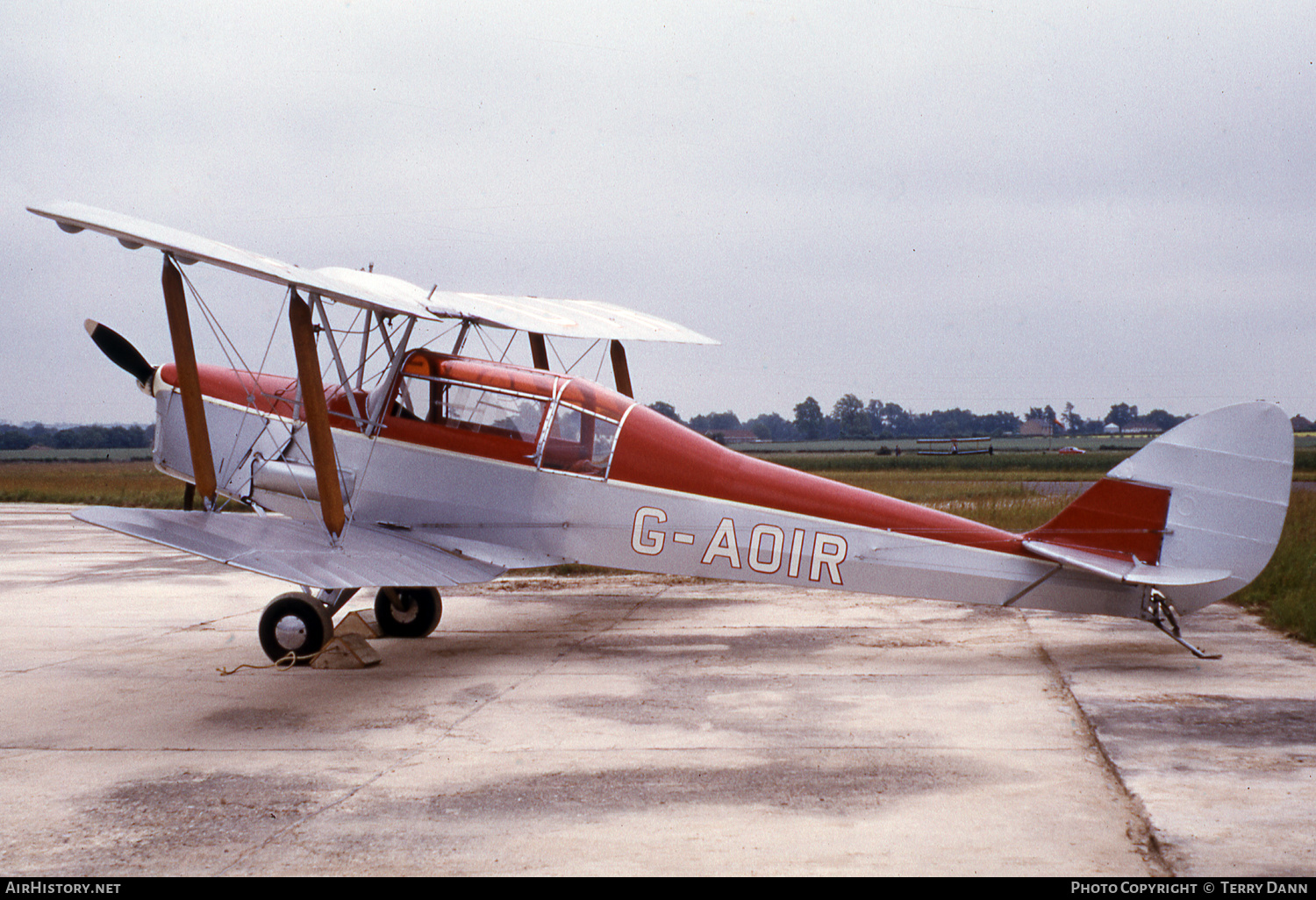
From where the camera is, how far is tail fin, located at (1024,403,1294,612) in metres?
7.59

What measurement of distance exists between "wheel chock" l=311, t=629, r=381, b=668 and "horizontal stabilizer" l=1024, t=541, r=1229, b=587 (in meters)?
5.24

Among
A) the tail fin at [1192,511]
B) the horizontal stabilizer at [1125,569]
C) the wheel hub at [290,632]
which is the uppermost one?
the tail fin at [1192,511]

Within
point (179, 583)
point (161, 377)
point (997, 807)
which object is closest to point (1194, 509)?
point (997, 807)

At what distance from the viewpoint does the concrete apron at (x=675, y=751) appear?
4.42 metres

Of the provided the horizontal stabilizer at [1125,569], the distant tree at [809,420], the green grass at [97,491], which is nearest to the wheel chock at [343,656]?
the horizontal stabilizer at [1125,569]

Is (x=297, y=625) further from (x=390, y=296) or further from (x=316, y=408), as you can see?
(x=390, y=296)

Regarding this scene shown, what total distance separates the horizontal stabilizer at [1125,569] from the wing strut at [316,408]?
5262mm

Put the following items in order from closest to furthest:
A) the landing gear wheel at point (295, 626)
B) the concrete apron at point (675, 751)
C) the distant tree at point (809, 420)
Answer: the concrete apron at point (675, 751) → the landing gear wheel at point (295, 626) → the distant tree at point (809, 420)

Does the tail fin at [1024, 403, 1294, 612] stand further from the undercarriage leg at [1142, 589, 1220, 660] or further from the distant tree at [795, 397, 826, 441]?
the distant tree at [795, 397, 826, 441]

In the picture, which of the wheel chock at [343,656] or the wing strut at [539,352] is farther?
the wing strut at [539,352]

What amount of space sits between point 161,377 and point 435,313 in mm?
3028

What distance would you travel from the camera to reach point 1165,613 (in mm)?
7996

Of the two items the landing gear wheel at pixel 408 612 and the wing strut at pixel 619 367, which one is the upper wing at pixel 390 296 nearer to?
the wing strut at pixel 619 367

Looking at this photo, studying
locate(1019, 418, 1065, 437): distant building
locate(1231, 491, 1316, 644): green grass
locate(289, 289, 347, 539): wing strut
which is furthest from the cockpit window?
locate(1019, 418, 1065, 437): distant building
